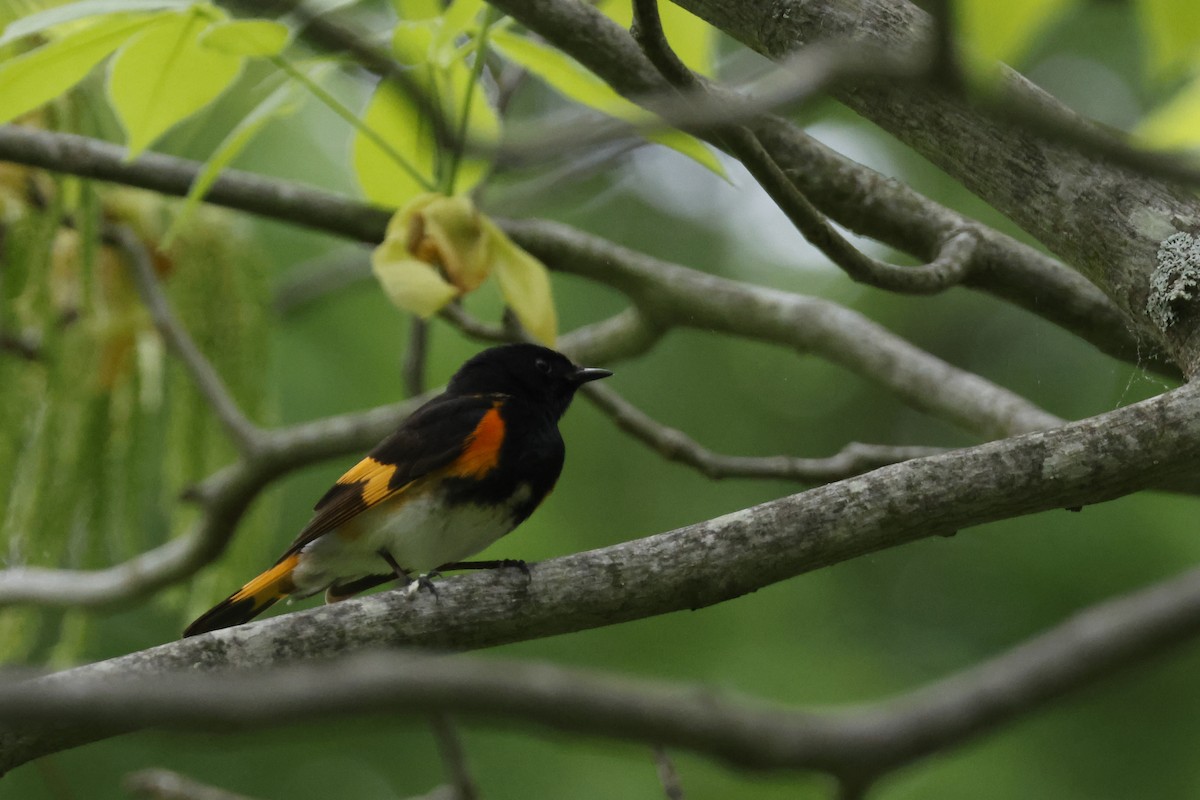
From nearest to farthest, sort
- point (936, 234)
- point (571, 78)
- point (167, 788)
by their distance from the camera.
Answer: point (571, 78) < point (936, 234) < point (167, 788)

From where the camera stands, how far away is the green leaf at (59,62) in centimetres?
219

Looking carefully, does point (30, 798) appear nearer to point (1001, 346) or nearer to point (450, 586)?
point (450, 586)

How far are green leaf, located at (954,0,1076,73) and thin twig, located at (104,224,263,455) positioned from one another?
2.75 metres

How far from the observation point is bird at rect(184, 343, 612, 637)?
342 centimetres

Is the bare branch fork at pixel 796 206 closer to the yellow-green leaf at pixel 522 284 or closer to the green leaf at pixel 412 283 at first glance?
the yellow-green leaf at pixel 522 284

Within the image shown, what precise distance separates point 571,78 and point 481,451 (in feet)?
4.25

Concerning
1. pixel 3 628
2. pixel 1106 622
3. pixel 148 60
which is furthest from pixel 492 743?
pixel 1106 622

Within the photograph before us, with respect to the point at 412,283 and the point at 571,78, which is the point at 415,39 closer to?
the point at 571,78

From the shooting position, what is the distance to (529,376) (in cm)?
402

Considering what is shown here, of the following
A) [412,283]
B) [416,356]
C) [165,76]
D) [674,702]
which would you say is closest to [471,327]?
[416,356]

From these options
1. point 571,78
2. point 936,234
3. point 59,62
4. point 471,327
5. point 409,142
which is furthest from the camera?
point 471,327

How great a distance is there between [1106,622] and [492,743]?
4.92 m

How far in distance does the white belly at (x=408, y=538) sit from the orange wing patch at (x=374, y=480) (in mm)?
59

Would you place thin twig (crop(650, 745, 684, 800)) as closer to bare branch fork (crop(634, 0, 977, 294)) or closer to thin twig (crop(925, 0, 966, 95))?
bare branch fork (crop(634, 0, 977, 294))
